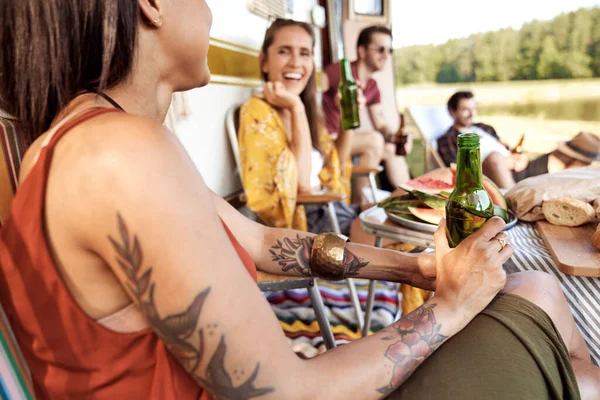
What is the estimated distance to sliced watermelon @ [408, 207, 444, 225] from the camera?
120 cm

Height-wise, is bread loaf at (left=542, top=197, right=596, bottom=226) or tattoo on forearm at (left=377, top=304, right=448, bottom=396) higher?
bread loaf at (left=542, top=197, right=596, bottom=226)

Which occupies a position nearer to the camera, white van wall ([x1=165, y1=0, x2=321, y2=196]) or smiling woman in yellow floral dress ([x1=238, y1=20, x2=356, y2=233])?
white van wall ([x1=165, y1=0, x2=321, y2=196])

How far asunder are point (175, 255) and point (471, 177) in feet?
2.06

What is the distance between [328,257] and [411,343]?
0.35 metres

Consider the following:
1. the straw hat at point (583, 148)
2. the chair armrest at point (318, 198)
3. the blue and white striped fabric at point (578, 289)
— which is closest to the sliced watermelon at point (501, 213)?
the blue and white striped fabric at point (578, 289)

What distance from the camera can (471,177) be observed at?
898 mm

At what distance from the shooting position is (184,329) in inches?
21.4

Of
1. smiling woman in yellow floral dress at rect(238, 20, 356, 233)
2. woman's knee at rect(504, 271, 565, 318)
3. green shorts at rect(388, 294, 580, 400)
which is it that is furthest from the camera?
smiling woman in yellow floral dress at rect(238, 20, 356, 233)

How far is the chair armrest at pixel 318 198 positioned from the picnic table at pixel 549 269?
1.85 feet

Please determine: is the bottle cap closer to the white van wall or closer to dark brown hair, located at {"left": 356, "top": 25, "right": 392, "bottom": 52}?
the white van wall

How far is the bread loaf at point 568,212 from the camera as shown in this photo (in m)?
1.08

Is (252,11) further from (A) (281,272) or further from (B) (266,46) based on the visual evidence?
(A) (281,272)

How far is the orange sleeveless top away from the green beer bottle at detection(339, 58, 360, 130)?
185 centimetres

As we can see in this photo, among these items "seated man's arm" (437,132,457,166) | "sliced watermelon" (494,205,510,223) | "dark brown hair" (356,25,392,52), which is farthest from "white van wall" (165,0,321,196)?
"seated man's arm" (437,132,457,166)
